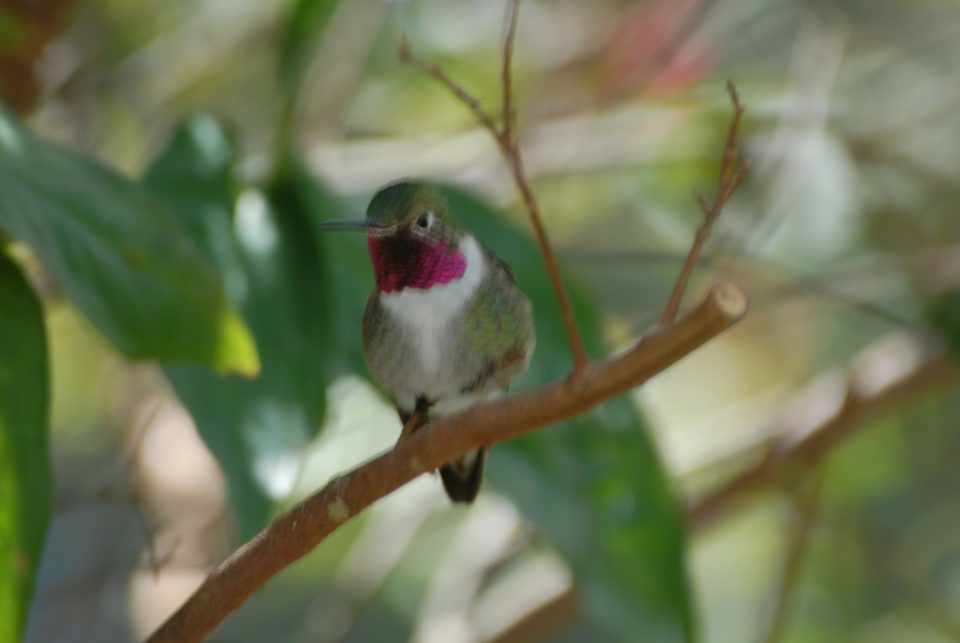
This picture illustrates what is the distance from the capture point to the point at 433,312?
6.08ft

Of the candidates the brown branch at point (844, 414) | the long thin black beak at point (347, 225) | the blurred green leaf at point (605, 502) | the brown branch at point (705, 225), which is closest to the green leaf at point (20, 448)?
the long thin black beak at point (347, 225)

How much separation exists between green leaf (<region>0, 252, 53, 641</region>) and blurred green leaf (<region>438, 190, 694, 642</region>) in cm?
75

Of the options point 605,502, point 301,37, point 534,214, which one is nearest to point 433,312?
point 605,502

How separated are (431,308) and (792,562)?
4.14ft

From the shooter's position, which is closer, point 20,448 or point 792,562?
point 20,448

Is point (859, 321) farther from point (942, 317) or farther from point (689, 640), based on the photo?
point (689, 640)

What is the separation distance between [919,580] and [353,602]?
1.66 meters

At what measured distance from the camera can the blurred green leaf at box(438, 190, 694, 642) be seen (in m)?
2.10

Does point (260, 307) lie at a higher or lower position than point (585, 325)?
higher

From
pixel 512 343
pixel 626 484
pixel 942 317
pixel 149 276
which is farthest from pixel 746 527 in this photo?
pixel 149 276

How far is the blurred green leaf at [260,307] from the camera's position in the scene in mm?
1968

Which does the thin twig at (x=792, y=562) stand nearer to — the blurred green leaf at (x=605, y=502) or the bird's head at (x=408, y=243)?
the blurred green leaf at (x=605, y=502)

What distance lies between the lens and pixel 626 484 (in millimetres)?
2178

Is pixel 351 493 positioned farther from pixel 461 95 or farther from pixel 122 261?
pixel 122 261
